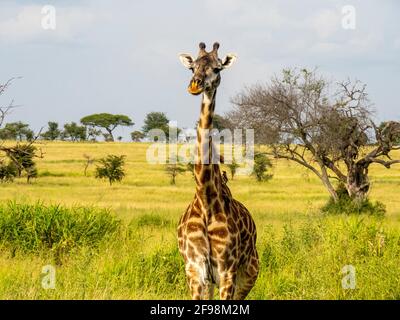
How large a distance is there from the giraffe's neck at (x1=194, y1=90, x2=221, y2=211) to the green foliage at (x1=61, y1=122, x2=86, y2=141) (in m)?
91.8

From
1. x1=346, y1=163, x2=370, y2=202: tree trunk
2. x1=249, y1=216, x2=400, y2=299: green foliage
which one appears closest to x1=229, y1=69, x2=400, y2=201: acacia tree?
x1=346, y1=163, x2=370, y2=202: tree trunk

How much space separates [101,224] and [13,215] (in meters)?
1.85

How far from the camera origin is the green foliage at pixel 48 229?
46.0ft

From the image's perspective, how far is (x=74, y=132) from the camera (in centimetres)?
9862

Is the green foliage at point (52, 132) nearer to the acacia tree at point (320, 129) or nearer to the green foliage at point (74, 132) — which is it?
the green foliage at point (74, 132)

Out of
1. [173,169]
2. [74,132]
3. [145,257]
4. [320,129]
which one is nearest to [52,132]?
[74,132]

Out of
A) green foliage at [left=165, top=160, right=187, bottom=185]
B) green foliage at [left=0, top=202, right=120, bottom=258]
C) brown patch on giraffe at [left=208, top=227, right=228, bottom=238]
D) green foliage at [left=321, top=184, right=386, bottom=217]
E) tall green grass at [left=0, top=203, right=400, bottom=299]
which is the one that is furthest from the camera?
green foliage at [left=165, top=160, right=187, bottom=185]

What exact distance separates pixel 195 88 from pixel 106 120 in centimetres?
8900

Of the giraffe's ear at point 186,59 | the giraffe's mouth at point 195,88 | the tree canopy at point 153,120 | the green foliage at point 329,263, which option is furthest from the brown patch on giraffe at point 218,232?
the tree canopy at point 153,120

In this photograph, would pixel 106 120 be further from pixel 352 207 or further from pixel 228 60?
pixel 228 60

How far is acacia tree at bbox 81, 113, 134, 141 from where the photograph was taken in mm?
93875

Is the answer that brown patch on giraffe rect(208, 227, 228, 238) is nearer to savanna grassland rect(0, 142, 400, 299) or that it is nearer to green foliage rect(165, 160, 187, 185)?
savanna grassland rect(0, 142, 400, 299)

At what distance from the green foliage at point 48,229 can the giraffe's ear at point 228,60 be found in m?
7.45
